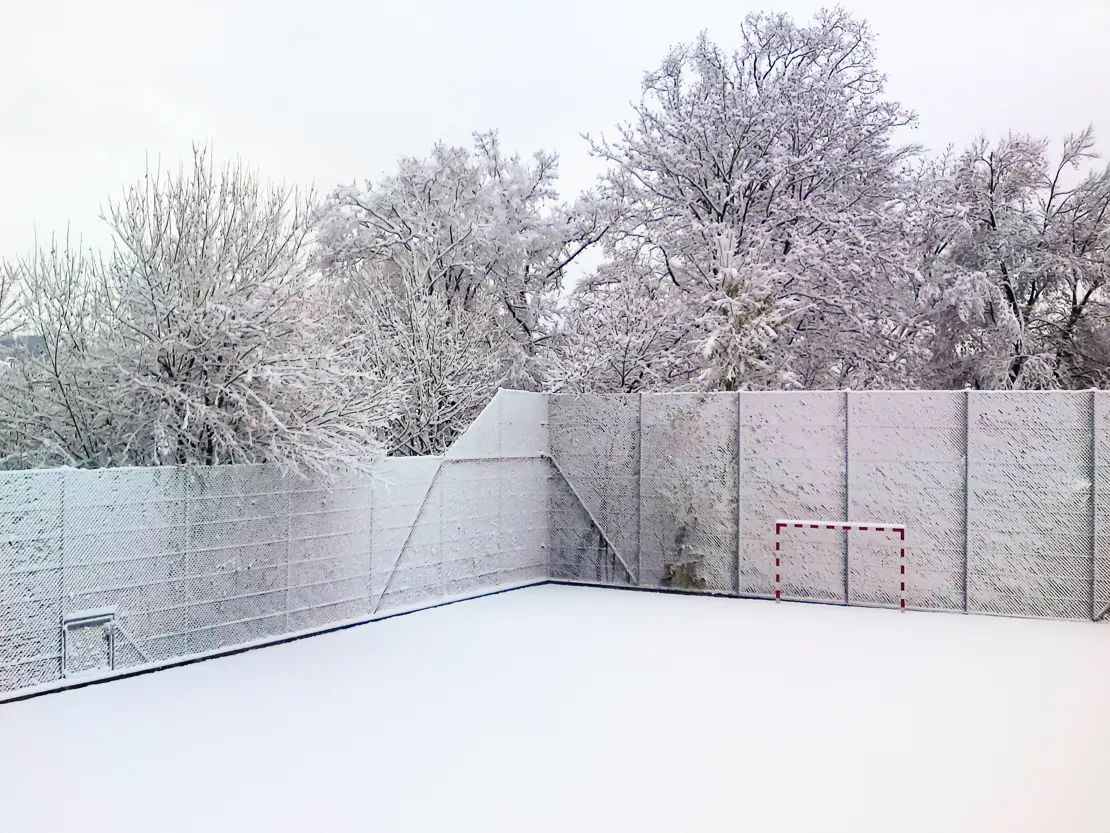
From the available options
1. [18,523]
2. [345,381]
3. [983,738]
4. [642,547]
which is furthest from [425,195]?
[983,738]

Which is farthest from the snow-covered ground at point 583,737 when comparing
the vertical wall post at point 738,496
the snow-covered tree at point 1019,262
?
the snow-covered tree at point 1019,262

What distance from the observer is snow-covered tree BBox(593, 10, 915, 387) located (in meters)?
20.7

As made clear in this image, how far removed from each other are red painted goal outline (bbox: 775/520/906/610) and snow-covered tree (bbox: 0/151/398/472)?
5309 millimetres

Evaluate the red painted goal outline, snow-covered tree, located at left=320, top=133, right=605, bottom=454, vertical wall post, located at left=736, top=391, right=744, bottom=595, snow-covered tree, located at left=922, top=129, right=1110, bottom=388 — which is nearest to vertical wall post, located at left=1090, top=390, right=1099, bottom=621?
the red painted goal outline

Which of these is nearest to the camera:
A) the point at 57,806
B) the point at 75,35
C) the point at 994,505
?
the point at 57,806

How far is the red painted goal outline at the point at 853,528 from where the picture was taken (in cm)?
1163

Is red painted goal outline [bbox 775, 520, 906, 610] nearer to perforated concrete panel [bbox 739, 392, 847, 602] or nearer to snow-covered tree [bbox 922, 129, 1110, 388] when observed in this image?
perforated concrete panel [bbox 739, 392, 847, 602]

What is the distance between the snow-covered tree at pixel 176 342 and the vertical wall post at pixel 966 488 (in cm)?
638

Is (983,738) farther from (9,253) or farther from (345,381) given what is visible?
(9,253)

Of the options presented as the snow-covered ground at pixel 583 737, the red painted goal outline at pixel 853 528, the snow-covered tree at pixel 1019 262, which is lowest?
the snow-covered ground at pixel 583 737

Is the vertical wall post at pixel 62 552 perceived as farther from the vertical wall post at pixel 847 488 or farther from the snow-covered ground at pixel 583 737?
the vertical wall post at pixel 847 488

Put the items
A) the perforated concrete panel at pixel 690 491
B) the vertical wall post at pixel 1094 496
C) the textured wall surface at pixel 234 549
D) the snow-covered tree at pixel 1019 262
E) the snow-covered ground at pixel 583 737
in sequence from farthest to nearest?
the snow-covered tree at pixel 1019 262 → the perforated concrete panel at pixel 690 491 → the vertical wall post at pixel 1094 496 → the textured wall surface at pixel 234 549 → the snow-covered ground at pixel 583 737

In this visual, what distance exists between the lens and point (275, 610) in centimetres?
952

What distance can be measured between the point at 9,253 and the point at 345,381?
10.00 feet
